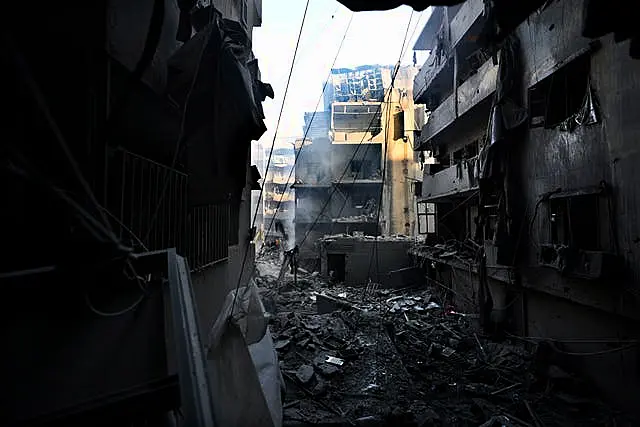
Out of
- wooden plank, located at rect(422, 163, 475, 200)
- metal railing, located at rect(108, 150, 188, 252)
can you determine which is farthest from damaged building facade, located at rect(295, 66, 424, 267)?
metal railing, located at rect(108, 150, 188, 252)

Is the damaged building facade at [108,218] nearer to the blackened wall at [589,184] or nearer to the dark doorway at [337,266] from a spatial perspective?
Result: the blackened wall at [589,184]

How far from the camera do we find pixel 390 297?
56.5 ft

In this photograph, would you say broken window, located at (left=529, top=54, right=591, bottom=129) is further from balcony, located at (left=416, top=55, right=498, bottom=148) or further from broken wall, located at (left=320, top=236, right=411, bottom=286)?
broken wall, located at (left=320, top=236, right=411, bottom=286)

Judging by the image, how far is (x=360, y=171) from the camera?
32.6 metres

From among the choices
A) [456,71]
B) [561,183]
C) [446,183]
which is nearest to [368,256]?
[446,183]

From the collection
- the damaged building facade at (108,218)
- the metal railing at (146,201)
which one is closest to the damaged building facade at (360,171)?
the metal railing at (146,201)

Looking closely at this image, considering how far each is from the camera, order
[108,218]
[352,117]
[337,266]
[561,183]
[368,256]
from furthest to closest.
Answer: [352,117] < [337,266] < [368,256] < [561,183] < [108,218]

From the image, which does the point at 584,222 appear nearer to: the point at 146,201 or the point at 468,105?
the point at 468,105

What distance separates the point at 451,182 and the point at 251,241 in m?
8.07

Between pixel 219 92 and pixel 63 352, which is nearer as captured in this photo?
pixel 63 352

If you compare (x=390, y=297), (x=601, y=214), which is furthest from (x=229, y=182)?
(x=390, y=297)

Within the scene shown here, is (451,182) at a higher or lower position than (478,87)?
lower

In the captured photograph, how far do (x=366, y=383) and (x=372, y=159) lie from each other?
27.6m

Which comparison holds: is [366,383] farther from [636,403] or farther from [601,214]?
[601,214]
